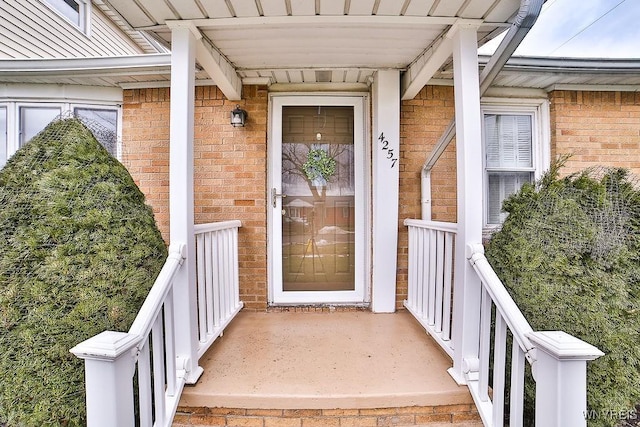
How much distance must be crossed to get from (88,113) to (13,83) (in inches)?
31.1

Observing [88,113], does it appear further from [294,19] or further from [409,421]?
[409,421]

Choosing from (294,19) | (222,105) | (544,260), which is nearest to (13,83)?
(222,105)

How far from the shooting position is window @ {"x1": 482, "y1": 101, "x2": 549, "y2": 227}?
3.32 m

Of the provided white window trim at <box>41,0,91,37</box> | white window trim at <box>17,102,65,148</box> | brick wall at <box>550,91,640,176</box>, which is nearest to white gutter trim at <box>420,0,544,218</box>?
brick wall at <box>550,91,640,176</box>

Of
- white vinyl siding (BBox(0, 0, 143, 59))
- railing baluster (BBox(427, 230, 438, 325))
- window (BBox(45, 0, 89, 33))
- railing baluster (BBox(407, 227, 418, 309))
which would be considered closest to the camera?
railing baluster (BBox(427, 230, 438, 325))

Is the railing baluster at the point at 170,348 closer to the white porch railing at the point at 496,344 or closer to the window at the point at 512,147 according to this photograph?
the white porch railing at the point at 496,344

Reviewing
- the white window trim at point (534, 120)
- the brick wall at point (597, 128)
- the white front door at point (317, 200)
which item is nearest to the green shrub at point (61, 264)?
the white front door at point (317, 200)

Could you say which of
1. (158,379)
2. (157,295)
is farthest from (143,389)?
(157,295)

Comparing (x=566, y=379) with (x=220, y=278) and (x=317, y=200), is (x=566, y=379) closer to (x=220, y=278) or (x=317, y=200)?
(x=220, y=278)

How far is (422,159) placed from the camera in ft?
10.3

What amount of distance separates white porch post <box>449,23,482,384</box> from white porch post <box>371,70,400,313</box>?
927 millimetres

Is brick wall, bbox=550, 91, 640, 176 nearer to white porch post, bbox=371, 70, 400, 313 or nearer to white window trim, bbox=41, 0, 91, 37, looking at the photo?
white porch post, bbox=371, 70, 400, 313

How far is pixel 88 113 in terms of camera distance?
11.3 ft

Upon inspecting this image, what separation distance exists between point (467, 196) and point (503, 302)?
26.1 inches
